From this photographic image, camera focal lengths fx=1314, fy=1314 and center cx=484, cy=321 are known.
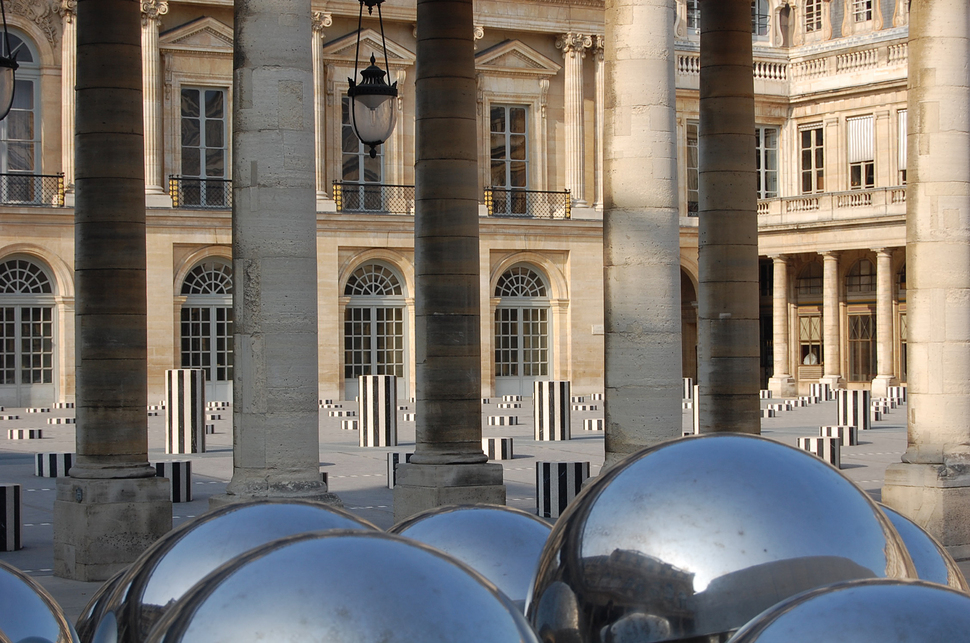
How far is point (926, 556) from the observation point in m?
4.34

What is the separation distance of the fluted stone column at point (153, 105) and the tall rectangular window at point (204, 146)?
116 centimetres

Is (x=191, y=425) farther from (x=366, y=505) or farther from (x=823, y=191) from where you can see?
(x=823, y=191)

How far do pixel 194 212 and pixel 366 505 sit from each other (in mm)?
24469

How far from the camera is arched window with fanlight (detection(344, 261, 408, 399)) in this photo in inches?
1599

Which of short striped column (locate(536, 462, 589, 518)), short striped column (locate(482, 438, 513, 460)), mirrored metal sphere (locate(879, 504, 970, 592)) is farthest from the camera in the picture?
short striped column (locate(482, 438, 513, 460))

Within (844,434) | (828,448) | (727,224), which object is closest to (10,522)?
(727,224)

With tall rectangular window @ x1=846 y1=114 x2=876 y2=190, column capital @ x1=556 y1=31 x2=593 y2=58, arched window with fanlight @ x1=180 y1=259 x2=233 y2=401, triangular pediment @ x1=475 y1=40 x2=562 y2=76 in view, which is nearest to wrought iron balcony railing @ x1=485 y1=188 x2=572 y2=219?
triangular pediment @ x1=475 y1=40 x2=562 y2=76

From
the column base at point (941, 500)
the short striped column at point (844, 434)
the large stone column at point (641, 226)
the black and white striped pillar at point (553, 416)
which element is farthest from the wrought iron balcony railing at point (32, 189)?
the column base at point (941, 500)

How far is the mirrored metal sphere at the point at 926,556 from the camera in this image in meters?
4.26

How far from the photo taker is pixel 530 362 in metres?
42.6

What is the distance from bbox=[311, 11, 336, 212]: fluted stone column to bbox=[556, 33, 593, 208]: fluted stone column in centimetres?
795

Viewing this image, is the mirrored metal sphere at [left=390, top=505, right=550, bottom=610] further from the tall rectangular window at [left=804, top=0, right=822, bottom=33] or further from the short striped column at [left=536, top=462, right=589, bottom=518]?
the tall rectangular window at [left=804, top=0, right=822, bottom=33]

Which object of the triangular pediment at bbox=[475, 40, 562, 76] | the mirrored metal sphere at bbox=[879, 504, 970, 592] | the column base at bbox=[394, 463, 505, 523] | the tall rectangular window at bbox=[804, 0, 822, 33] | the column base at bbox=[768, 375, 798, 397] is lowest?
the column base at bbox=[768, 375, 798, 397]

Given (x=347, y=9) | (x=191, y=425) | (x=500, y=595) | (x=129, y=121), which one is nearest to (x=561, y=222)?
(x=347, y=9)
